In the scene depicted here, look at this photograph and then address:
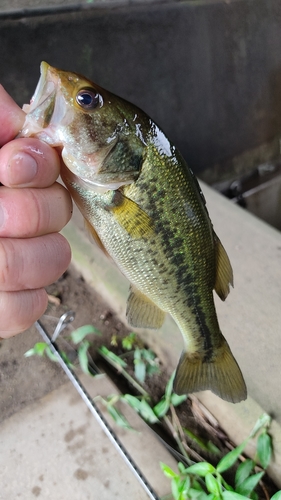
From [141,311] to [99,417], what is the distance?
67cm

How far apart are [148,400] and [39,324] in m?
0.64

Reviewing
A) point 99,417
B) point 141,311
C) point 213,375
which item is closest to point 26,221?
point 141,311

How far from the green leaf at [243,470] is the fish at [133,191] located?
27.5 inches

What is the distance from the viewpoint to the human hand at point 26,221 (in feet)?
2.50

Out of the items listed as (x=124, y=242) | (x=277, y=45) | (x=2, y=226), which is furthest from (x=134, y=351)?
(x=277, y=45)

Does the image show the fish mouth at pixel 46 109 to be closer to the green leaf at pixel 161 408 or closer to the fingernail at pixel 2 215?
the fingernail at pixel 2 215

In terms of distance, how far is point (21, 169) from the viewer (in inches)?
29.8

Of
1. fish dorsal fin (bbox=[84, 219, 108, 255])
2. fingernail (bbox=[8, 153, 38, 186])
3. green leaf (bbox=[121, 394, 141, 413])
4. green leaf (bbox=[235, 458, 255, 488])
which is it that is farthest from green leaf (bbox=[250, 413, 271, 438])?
fingernail (bbox=[8, 153, 38, 186])

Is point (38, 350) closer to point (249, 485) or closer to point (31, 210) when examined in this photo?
point (249, 485)

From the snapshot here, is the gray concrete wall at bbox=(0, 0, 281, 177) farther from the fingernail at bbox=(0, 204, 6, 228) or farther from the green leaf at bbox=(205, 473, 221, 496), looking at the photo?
the green leaf at bbox=(205, 473, 221, 496)

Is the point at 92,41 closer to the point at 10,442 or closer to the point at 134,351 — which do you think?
the point at 134,351

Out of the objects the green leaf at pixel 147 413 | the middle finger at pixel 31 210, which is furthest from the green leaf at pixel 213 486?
the middle finger at pixel 31 210

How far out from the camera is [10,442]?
60.0 inches

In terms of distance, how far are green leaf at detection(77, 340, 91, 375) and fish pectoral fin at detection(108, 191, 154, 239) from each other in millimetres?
991
